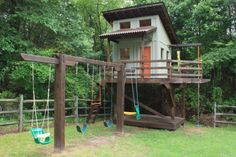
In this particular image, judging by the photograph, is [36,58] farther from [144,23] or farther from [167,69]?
[144,23]

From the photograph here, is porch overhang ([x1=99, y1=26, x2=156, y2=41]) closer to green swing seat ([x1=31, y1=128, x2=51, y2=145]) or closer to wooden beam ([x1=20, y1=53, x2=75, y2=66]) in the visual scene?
wooden beam ([x1=20, y1=53, x2=75, y2=66])

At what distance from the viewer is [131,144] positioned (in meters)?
8.54

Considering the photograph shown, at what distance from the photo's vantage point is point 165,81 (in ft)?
37.7

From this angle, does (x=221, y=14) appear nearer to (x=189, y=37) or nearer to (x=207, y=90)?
(x=189, y=37)

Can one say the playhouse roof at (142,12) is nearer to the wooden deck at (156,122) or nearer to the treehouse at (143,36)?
the treehouse at (143,36)

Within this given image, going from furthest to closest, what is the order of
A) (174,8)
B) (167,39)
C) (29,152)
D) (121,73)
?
(174,8) < (167,39) < (121,73) < (29,152)

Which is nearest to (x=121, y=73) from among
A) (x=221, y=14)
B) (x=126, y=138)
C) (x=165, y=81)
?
(x=165, y=81)

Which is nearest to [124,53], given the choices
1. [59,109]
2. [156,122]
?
[156,122]

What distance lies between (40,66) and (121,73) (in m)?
4.13

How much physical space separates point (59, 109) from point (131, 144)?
2.71m

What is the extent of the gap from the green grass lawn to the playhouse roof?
7.75 metres

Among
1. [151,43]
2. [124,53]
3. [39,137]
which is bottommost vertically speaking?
[39,137]

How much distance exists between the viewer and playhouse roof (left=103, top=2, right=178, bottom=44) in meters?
15.4

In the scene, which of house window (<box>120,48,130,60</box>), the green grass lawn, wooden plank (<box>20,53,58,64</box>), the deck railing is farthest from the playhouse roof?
wooden plank (<box>20,53,58,64</box>)
